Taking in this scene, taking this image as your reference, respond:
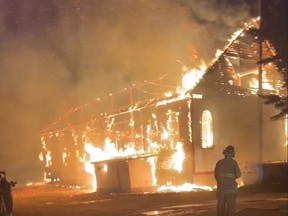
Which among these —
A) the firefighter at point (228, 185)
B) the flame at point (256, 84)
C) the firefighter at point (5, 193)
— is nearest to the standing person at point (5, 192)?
the firefighter at point (5, 193)

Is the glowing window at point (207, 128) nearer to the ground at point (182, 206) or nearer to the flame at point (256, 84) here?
the flame at point (256, 84)

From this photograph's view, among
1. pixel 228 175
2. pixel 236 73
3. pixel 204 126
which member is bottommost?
pixel 228 175

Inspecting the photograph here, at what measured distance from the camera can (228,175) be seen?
338 inches

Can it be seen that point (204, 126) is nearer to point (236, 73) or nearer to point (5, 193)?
point (236, 73)

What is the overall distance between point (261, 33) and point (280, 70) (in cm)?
118

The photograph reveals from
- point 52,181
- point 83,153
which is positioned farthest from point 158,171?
point 52,181

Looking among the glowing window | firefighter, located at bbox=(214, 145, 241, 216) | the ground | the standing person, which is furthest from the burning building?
firefighter, located at bbox=(214, 145, 241, 216)

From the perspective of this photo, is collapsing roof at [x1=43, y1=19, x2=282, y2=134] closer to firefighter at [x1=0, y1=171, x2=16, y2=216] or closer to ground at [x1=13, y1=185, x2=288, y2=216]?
ground at [x1=13, y1=185, x2=288, y2=216]

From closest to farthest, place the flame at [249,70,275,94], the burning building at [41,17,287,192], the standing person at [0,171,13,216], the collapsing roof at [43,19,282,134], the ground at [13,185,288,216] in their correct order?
the ground at [13,185,288,216] < the standing person at [0,171,13,216] < the burning building at [41,17,287,192] < the collapsing roof at [43,19,282,134] < the flame at [249,70,275,94]

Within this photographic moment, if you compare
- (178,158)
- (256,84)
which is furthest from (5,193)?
(256,84)

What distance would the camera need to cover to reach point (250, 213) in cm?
1073

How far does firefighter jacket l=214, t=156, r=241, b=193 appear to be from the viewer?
8.59 meters

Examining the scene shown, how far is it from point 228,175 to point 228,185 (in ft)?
0.61

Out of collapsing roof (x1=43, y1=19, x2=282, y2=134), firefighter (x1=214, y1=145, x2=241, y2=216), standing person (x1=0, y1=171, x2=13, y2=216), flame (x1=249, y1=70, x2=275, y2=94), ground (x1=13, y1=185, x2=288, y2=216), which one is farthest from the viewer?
flame (x1=249, y1=70, x2=275, y2=94)
